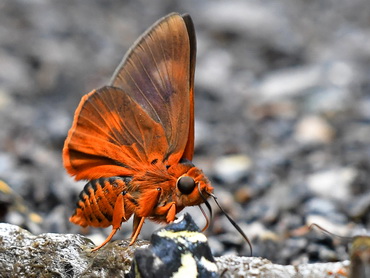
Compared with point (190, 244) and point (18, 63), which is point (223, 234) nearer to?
point (190, 244)

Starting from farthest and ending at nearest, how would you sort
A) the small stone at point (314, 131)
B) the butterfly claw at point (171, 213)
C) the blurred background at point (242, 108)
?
the small stone at point (314, 131) < the blurred background at point (242, 108) < the butterfly claw at point (171, 213)

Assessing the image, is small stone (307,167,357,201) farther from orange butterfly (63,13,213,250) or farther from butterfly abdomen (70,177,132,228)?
butterfly abdomen (70,177,132,228)

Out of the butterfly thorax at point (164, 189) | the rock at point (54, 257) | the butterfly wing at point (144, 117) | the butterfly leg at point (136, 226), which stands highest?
the butterfly wing at point (144, 117)

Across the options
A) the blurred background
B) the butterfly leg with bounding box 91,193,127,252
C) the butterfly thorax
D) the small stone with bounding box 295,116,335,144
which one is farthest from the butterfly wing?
the small stone with bounding box 295,116,335,144

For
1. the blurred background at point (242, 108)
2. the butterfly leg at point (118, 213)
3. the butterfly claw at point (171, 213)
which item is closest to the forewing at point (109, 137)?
the butterfly leg at point (118, 213)

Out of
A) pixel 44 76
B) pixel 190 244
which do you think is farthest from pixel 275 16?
pixel 190 244

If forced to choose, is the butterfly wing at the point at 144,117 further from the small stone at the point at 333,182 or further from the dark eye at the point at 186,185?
the small stone at the point at 333,182
